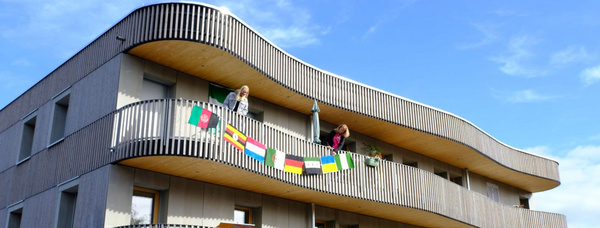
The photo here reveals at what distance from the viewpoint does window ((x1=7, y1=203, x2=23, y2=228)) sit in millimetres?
21031

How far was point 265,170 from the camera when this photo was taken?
18859mm

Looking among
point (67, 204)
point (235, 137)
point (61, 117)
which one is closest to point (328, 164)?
point (235, 137)

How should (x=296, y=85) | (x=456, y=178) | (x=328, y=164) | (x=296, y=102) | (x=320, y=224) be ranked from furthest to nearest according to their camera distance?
(x=456, y=178) → (x=320, y=224) → (x=296, y=102) → (x=296, y=85) → (x=328, y=164)

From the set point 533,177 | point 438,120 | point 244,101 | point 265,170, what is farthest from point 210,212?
point 533,177

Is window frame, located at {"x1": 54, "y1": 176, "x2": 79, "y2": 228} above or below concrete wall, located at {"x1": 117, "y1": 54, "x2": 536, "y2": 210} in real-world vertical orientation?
below

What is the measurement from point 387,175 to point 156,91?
8299 mm

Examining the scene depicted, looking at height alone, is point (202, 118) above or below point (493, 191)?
below

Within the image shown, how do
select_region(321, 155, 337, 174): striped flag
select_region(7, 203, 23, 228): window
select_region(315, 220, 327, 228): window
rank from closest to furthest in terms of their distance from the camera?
select_region(321, 155, 337, 174): striped flag → select_region(7, 203, 23, 228): window → select_region(315, 220, 327, 228): window

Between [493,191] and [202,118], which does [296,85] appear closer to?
[202,118]

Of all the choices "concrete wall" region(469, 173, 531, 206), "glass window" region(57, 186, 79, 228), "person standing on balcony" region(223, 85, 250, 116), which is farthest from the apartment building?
"concrete wall" region(469, 173, 531, 206)

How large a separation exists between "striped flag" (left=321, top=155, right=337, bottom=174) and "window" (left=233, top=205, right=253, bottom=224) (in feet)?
8.71

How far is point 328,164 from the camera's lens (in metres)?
20.8

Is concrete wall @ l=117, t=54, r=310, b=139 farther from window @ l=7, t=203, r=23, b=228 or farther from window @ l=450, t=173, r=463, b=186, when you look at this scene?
window @ l=450, t=173, r=463, b=186

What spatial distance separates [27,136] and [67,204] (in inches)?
186
